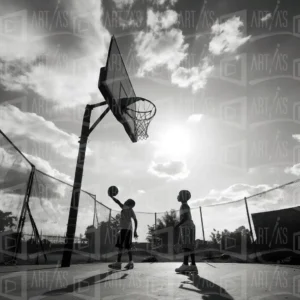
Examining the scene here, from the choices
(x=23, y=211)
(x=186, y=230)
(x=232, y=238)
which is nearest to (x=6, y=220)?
(x=23, y=211)

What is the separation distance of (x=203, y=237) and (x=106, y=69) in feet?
33.6

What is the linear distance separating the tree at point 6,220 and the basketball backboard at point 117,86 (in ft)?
11.2

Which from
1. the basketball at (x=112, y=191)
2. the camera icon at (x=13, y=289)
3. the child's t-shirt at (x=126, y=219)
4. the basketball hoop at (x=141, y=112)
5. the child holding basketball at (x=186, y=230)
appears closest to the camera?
the camera icon at (x=13, y=289)

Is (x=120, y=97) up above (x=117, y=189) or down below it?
above

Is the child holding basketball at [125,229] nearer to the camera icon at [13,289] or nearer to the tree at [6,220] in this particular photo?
the tree at [6,220]

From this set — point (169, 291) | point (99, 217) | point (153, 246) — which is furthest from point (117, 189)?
point (153, 246)

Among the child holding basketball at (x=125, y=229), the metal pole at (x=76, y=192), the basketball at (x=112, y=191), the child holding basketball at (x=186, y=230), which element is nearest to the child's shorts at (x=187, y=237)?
the child holding basketball at (x=186, y=230)

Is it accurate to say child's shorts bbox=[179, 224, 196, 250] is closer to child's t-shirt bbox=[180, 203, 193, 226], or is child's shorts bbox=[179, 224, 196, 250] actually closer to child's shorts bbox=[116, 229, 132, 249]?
child's t-shirt bbox=[180, 203, 193, 226]

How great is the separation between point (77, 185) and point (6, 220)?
1649 mm

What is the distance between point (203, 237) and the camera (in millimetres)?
13234

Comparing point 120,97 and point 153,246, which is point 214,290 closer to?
point 120,97

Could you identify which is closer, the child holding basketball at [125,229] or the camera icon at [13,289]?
the camera icon at [13,289]

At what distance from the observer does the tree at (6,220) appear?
515cm

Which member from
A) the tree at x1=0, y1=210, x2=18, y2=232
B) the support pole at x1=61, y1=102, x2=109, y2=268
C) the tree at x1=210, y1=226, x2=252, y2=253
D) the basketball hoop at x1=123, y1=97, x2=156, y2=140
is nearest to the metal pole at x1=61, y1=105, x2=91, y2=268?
the support pole at x1=61, y1=102, x2=109, y2=268
